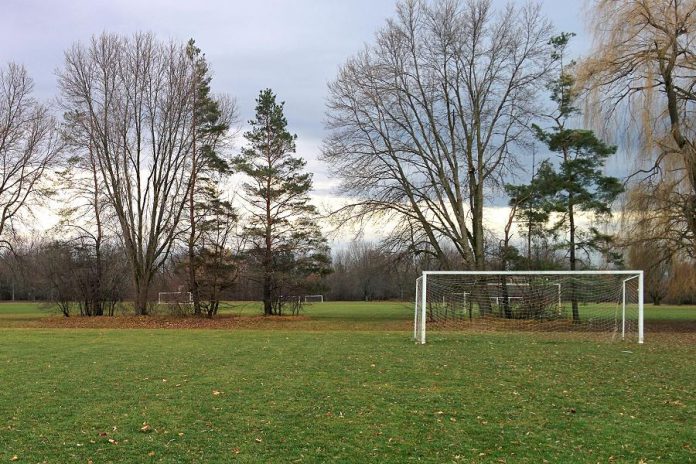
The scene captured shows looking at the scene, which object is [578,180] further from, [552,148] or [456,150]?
[456,150]

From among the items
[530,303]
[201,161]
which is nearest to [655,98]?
[530,303]

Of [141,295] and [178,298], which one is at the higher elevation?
[141,295]

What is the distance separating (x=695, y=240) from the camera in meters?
19.7

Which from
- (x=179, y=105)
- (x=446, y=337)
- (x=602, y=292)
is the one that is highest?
(x=179, y=105)

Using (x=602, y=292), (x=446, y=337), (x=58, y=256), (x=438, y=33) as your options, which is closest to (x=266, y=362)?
(x=446, y=337)

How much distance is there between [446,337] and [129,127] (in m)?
20.9

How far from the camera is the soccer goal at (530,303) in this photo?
21.3 meters

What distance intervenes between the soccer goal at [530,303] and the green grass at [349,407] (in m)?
7.69

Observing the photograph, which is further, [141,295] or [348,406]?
[141,295]

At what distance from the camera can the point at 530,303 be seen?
24.6m

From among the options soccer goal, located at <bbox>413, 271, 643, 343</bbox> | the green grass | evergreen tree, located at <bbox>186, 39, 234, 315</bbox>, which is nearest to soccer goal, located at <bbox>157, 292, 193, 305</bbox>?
evergreen tree, located at <bbox>186, 39, 234, 315</bbox>

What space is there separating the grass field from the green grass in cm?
3

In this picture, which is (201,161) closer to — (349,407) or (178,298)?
(178,298)

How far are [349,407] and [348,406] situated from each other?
60mm
